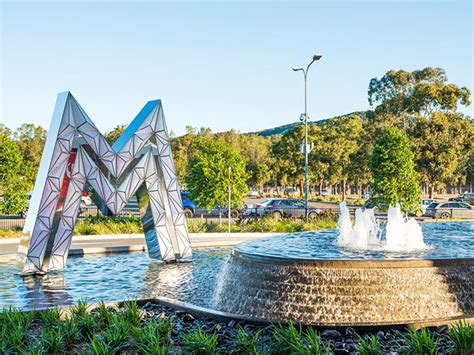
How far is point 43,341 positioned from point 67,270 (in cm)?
846

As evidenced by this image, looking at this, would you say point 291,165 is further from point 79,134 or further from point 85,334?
point 85,334

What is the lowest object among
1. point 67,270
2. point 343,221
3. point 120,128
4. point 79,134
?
point 67,270

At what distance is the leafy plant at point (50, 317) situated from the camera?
8995mm

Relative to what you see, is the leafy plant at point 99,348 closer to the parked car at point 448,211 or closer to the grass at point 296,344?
the grass at point 296,344

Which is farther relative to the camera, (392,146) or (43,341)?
(392,146)

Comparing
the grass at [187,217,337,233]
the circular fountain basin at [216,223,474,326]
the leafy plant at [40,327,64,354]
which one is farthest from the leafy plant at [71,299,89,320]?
the grass at [187,217,337,233]

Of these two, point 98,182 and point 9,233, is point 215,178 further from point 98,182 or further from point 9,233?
point 98,182

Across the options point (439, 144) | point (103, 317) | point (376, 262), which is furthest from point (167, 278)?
point (439, 144)

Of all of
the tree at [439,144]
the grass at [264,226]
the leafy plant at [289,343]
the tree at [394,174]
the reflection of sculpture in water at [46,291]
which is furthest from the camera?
the tree at [439,144]

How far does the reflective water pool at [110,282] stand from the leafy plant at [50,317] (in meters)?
2.09

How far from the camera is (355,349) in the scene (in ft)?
25.8

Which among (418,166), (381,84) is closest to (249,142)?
(381,84)

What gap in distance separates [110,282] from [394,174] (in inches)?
1014

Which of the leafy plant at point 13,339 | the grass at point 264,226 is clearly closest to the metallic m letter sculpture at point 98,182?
the leafy plant at point 13,339
